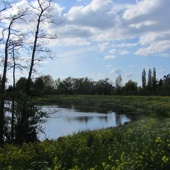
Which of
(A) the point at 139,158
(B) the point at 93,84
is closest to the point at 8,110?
(A) the point at 139,158

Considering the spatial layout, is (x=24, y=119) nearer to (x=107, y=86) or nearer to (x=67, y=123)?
(x=67, y=123)

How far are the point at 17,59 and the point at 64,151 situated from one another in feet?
27.6

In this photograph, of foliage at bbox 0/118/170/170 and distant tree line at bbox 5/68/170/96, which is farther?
distant tree line at bbox 5/68/170/96

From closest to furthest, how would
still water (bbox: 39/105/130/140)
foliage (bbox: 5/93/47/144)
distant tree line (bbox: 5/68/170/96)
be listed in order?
foliage (bbox: 5/93/47/144) < still water (bbox: 39/105/130/140) < distant tree line (bbox: 5/68/170/96)

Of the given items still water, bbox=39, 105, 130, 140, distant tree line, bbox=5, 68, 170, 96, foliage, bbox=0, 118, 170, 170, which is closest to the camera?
foliage, bbox=0, 118, 170, 170

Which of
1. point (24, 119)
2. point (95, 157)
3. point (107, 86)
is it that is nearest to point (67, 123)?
point (24, 119)

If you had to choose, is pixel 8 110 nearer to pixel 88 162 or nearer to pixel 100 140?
pixel 100 140

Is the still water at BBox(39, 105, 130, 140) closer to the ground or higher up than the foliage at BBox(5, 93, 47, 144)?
closer to the ground

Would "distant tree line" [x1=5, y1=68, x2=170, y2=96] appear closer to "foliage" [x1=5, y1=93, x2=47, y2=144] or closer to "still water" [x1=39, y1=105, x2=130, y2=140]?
"still water" [x1=39, y1=105, x2=130, y2=140]

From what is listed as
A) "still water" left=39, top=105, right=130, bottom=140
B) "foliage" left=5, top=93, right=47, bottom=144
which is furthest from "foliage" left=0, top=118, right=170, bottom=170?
"still water" left=39, top=105, right=130, bottom=140

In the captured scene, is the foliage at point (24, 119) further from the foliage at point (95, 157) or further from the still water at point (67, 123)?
the foliage at point (95, 157)

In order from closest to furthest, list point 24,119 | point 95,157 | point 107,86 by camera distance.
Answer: point 95,157 < point 24,119 < point 107,86

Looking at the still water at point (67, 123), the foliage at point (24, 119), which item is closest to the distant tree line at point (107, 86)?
the still water at point (67, 123)

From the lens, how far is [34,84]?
55.6 ft
